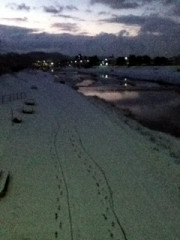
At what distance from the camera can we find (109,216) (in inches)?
517

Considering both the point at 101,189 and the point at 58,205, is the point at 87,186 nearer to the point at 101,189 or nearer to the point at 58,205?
the point at 101,189

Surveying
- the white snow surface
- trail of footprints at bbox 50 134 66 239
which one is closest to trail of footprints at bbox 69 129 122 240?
the white snow surface

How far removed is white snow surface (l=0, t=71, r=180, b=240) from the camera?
12242 mm

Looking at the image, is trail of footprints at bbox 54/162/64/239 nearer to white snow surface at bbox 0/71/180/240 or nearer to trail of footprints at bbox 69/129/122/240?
white snow surface at bbox 0/71/180/240

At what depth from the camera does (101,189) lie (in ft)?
51.8

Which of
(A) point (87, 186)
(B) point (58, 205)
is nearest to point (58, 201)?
(B) point (58, 205)

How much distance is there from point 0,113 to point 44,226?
974 inches

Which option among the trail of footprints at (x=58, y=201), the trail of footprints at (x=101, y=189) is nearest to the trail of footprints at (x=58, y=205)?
the trail of footprints at (x=58, y=201)

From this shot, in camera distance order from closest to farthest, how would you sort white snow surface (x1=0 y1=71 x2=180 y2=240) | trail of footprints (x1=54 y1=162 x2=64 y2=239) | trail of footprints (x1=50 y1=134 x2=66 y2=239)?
trail of footprints (x1=50 y1=134 x2=66 y2=239), trail of footprints (x1=54 y1=162 x2=64 y2=239), white snow surface (x1=0 y1=71 x2=180 y2=240)

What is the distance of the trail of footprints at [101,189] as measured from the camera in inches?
483

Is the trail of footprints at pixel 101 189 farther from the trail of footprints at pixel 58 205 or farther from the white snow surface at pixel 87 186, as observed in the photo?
the trail of footprints at pixel 58 205

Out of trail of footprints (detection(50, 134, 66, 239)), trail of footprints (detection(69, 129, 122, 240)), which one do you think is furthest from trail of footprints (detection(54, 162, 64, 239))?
trail of footprints (detection(69, 129, 122, 240))

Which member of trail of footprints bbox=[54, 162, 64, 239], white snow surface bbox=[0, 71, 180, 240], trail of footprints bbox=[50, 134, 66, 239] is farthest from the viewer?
white snow surface bbox=[0, 71, 180, 240]

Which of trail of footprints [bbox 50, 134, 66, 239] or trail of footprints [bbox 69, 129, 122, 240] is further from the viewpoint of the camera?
trail of footprints [bbox 69, 129, 122, 240]
